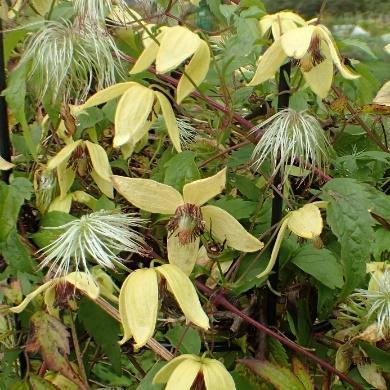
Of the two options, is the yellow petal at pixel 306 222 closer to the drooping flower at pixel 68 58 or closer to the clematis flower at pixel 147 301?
the clematis flower at pixel 147 301

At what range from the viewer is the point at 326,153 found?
0.78m

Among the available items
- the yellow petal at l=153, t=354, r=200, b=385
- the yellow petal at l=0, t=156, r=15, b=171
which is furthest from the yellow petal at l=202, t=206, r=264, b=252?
the yellow petal at l=0, t=156, r=15, b=171

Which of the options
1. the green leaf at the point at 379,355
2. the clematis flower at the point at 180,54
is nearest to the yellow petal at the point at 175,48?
the clematis flower at the point at 180,54

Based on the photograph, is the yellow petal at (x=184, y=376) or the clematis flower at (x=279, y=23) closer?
the yellow petal at (x=184, y=376)

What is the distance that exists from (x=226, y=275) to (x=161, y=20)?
0.31 metres

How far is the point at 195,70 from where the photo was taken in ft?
2.19

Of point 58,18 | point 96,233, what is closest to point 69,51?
point 58,18

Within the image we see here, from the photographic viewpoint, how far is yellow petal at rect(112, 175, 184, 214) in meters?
0.62

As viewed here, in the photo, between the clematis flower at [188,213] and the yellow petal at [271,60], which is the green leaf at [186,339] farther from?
the yellow petal at [271,60]

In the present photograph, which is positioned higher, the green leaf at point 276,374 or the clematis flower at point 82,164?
the clematis flower at point 82,164

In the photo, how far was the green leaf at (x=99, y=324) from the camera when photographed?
73 centimetres

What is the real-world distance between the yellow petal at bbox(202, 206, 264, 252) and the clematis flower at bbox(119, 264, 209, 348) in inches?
2.4

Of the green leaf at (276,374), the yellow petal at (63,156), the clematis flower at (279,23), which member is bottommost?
the green leaf at (276,374)

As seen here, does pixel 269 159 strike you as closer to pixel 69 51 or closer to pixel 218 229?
pixel 218 229
